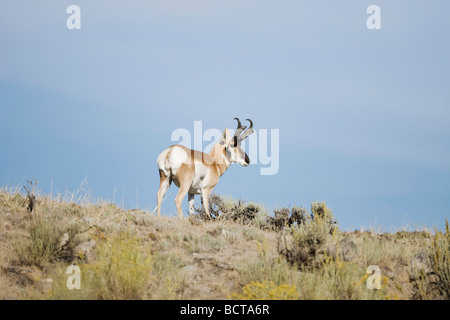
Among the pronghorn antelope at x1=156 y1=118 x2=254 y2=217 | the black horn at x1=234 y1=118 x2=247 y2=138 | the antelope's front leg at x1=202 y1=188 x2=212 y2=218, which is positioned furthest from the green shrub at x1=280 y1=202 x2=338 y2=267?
the black horn at x1=234 y1=118 x2=247 y2=138

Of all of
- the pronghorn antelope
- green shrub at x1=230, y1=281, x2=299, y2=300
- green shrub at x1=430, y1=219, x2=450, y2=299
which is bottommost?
green shrub at x1=230, y1=281, x2=299, y2=300

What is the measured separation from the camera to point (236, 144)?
640 inches

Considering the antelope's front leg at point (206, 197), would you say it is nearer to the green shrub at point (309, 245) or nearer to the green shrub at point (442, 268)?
the green shrub at point (309, 245)

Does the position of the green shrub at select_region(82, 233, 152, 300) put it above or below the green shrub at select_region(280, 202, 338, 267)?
below

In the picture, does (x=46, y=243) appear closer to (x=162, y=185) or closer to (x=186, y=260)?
(x=186, y=260)

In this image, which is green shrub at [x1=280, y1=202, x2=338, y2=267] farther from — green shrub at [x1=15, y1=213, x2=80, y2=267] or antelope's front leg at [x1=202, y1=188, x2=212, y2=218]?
antelope's front leg at [x1=202, y1=188, x2=212, y2=218]

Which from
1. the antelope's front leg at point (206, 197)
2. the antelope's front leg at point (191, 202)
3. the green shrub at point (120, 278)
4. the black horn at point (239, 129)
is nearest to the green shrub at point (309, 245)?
the green shrub at point (120, 278)

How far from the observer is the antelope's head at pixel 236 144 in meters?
15.9

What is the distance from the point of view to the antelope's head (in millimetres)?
15914

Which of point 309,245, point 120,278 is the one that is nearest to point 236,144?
point 309,245

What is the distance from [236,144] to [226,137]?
53 cm
